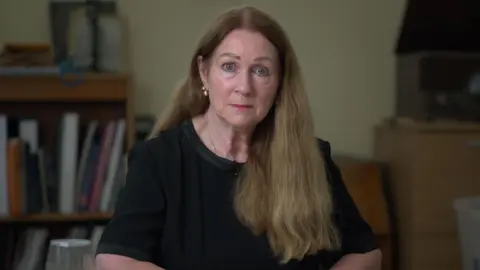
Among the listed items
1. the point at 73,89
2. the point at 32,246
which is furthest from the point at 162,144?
the point at 32,246

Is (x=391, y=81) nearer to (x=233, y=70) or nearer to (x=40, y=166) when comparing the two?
(x=40, y=166)

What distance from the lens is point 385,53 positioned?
10.2 feet

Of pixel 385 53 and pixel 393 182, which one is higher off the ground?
pixel 385 53

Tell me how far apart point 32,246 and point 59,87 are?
56cm

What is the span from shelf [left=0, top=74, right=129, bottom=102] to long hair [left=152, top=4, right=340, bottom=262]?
103 centimetres

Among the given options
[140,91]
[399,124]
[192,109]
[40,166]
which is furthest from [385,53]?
[192,109]

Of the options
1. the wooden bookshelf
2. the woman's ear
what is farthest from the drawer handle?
the woman's ear

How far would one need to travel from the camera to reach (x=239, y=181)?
5.18 feet

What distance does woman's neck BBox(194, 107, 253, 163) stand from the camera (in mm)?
1608

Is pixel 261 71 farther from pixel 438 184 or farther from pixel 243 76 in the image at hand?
pixel 438 184

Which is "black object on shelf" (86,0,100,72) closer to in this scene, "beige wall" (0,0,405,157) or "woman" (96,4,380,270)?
"beige wall" (0,0,405,157)

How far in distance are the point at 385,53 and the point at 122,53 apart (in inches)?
41.0

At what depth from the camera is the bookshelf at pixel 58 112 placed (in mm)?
2643

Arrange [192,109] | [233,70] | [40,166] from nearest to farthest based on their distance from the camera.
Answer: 1. [233,70]
2. [192,109]
3. [40,166]
